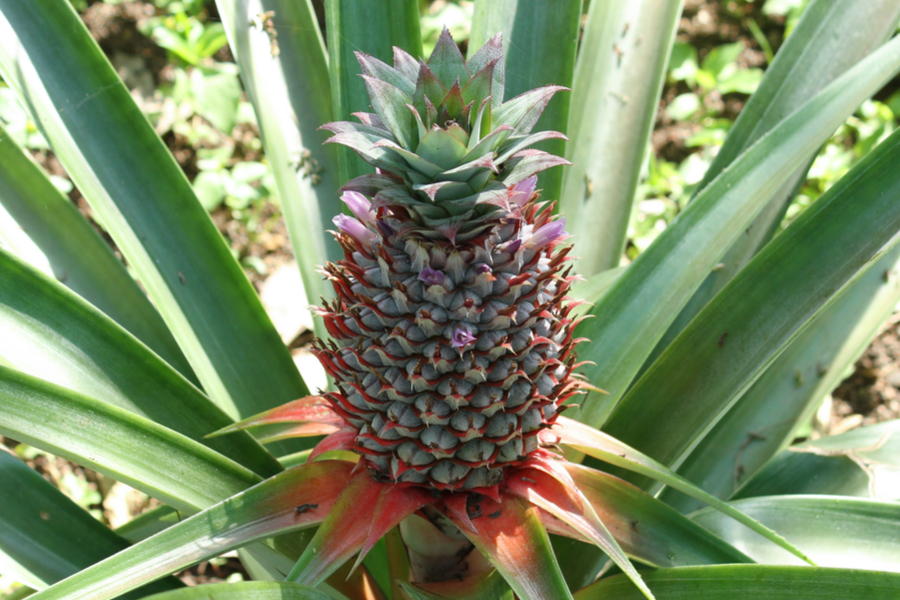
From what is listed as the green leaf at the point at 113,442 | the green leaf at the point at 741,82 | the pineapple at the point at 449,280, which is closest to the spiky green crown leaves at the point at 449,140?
the pineapple at the point at 449,280

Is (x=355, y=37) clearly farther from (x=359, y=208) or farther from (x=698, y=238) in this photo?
(x=698, y=238)

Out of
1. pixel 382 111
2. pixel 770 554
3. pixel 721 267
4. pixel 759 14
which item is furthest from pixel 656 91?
pixel 759 14

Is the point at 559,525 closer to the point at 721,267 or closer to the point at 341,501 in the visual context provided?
the point at 341,501

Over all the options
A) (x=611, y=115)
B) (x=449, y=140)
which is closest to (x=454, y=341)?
(x=449, y=140)

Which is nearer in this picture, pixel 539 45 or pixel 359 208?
pixel 359 208

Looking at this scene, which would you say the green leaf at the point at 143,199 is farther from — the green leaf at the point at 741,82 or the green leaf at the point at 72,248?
the green leaf at the point at 741,82

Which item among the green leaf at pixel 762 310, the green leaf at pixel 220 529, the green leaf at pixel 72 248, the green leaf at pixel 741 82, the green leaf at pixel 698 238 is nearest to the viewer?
the green leaf at pixel 220 529
